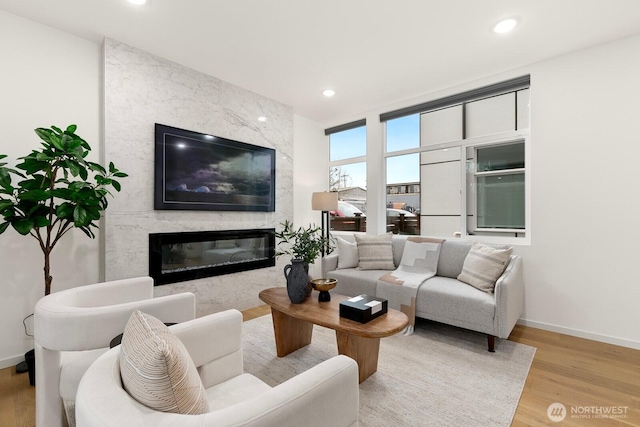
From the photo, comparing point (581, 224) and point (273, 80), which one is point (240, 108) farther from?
point (581, 224)

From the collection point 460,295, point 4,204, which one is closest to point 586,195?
point 460,295

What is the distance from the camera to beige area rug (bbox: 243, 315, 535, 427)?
70.6 inches

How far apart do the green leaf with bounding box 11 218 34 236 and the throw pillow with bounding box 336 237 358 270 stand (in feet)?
9.69

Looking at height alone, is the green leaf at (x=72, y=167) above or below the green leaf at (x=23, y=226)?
above

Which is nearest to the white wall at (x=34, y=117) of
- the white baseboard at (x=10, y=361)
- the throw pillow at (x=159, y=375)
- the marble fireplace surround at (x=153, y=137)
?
the white baseboard at (x=10, y=361)

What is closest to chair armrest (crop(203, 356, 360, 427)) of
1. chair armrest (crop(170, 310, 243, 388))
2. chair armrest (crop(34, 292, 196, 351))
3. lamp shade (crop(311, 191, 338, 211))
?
chair armrest (crop(170, 310, 243, 388))

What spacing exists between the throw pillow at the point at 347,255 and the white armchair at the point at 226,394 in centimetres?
251

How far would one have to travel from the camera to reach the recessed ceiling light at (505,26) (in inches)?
96.0

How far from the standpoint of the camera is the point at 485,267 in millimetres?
2879

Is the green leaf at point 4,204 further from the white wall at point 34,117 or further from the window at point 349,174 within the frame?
the window at point 349,174

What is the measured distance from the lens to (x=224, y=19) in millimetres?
2451

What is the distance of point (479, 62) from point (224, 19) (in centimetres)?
253

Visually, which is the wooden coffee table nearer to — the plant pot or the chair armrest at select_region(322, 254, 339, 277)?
the plant pot

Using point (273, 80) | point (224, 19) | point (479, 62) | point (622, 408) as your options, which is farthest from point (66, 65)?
point (622, 408)
